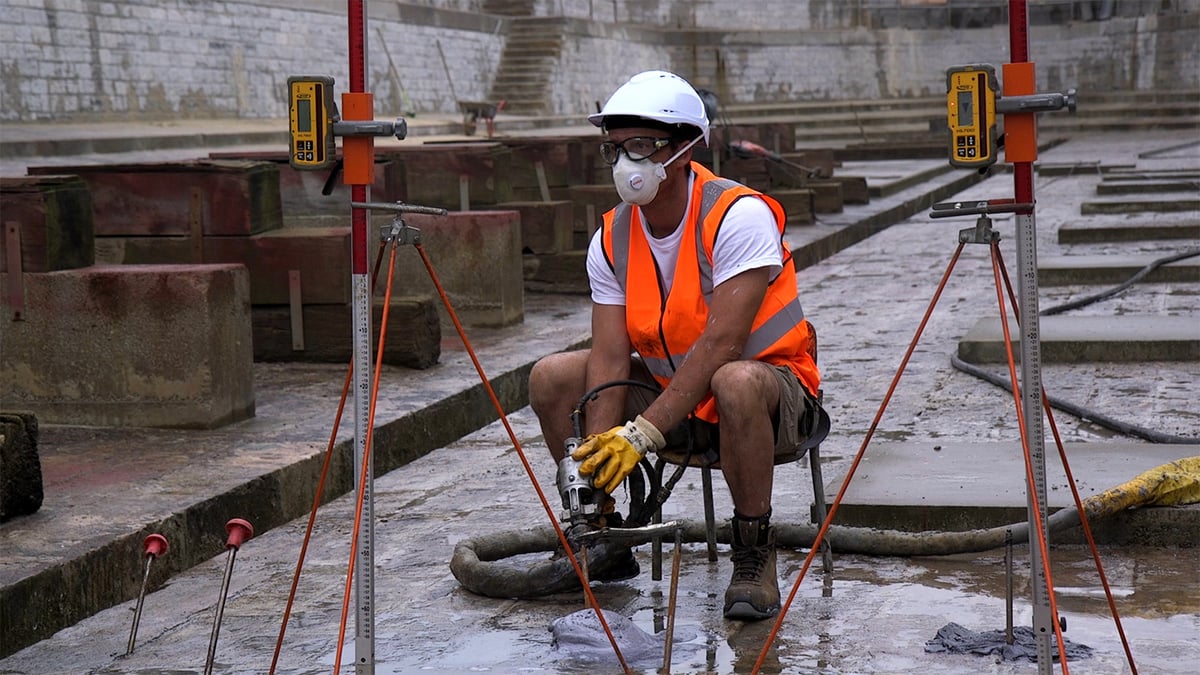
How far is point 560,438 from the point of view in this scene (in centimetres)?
401

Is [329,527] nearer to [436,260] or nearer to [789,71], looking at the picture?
[436,260]

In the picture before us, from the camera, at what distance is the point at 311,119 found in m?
3.12

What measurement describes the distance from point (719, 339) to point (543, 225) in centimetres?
786

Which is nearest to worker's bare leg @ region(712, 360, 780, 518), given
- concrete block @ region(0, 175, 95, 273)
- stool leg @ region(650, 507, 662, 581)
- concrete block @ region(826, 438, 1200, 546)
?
stool leg @ region(650, 507, 662, 581)

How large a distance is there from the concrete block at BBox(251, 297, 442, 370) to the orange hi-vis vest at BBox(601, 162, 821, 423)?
12.9 feet

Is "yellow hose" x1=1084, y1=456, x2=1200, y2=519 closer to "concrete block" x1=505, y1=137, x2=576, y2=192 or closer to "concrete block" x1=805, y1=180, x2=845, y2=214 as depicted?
"concrete block" x1=505, y1=137, x2=576, y2=192

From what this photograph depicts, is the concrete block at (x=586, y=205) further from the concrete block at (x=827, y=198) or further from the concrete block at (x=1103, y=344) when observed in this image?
the concrete block at (x=827, y=198)

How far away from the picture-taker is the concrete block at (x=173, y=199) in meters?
7.91

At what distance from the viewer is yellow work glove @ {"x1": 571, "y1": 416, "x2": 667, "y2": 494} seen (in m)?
3.48

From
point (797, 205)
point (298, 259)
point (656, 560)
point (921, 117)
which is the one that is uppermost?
point (921, 117)

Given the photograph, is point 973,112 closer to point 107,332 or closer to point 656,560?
point 656,560

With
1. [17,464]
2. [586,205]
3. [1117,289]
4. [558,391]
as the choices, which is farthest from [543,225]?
[558,391]

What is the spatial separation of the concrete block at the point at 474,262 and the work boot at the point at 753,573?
5.55 m

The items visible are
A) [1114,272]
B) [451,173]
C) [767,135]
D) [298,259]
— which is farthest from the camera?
[767,135]
